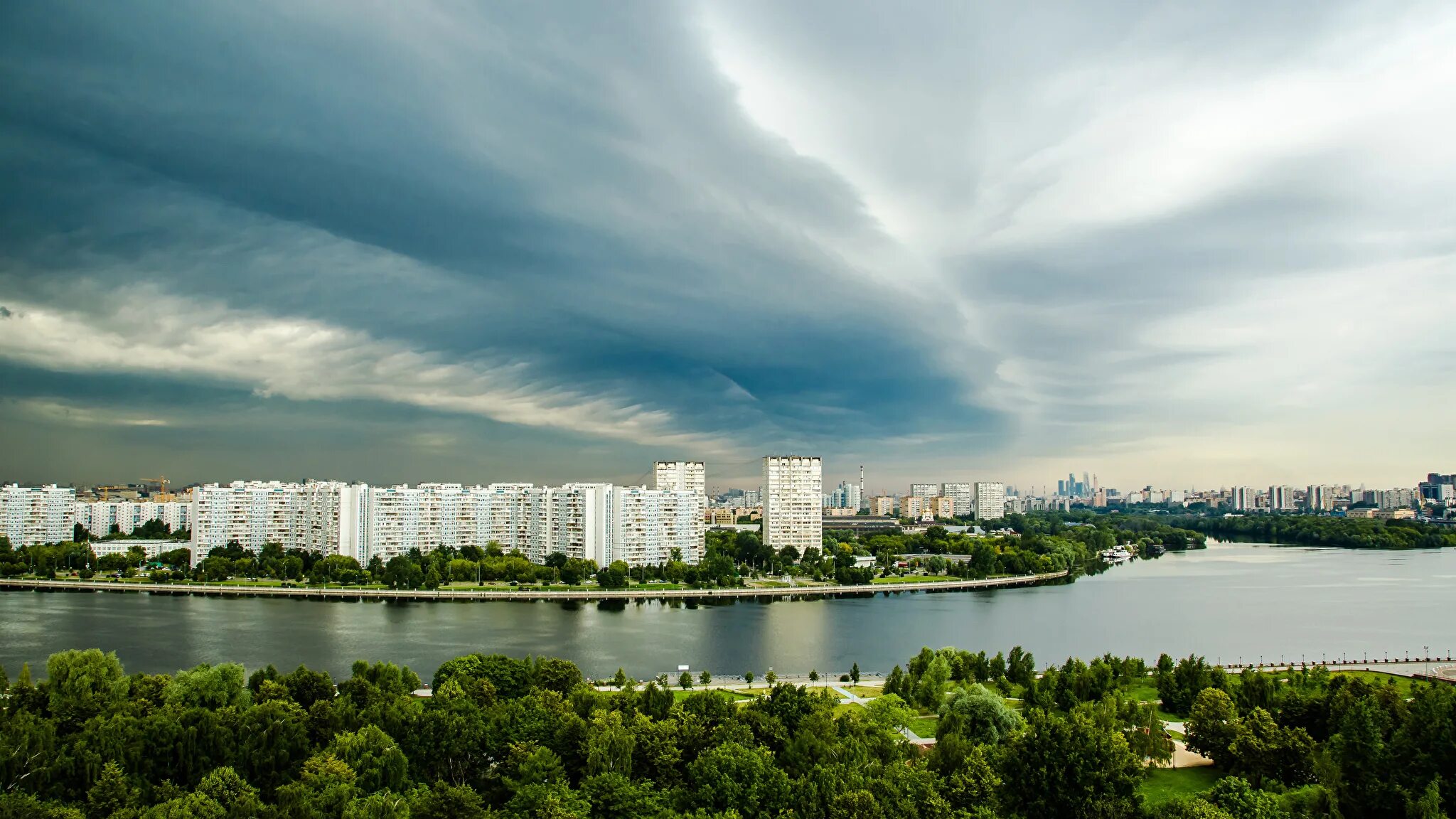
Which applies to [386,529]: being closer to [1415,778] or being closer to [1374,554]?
[1415,778]

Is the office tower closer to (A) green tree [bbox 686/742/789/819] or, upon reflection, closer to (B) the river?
(B) the river

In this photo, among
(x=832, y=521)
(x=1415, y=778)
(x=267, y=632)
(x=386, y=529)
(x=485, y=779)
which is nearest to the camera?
(x=1415, y=778)

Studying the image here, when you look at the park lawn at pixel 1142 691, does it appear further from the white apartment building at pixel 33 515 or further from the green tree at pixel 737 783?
the white apartment building at pixel 33 515

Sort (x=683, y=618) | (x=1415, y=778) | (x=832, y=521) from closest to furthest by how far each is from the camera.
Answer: (x=1415, y=778) → (x=683, y=618) → (x=832, y=521)

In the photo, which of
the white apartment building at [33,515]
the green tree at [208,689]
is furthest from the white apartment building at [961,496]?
the green tree at [208,689]

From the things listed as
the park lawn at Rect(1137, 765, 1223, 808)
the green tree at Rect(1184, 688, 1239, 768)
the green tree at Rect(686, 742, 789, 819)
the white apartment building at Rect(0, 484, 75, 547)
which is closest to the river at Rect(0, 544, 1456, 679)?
the green tree at Rect(1184, 688, 1239, 768)

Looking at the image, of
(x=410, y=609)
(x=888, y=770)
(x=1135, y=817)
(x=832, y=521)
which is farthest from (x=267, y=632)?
(x=832, y=521)

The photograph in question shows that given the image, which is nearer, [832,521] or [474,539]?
[474,539]
